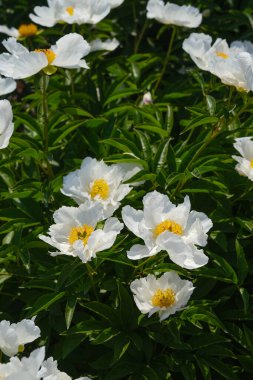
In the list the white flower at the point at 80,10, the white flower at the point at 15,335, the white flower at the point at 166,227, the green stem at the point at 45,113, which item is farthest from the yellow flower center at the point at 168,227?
the white flower at the point at 80,10

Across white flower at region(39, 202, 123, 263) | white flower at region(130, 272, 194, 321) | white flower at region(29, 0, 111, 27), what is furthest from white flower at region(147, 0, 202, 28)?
white flower at region(130, 272, 194, 321)

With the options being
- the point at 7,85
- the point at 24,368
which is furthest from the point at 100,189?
the point at 24,368

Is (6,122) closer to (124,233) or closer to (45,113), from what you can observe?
(45,113)

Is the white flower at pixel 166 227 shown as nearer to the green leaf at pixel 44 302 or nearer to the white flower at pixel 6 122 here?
the green leaf at pixel 44 302

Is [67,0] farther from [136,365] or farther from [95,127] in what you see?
[136,365]

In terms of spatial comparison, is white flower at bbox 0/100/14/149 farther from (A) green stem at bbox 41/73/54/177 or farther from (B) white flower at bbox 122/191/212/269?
(B) white flower at bbox 122/191/212/269

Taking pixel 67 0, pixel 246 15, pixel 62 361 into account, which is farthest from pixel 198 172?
pixel 246 15
